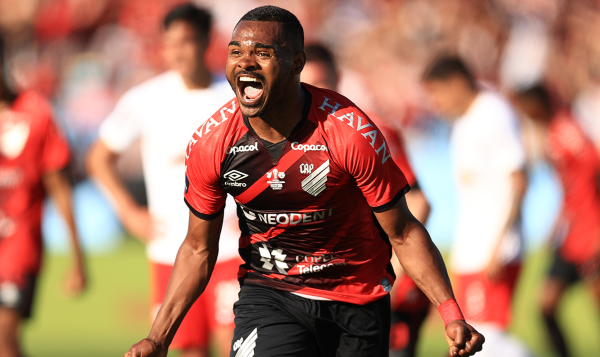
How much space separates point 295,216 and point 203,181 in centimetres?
45

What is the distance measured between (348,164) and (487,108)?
12.3 feet

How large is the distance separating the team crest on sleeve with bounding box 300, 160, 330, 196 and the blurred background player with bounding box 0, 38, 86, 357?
11.0 ft

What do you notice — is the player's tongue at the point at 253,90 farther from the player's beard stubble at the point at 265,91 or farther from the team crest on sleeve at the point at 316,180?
the team crest on sleeve at the point at 316,180

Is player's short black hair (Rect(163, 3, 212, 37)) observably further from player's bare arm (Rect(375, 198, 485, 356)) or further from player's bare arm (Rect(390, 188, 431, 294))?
player's bare arm (Rect(375, 198, 485, 356))

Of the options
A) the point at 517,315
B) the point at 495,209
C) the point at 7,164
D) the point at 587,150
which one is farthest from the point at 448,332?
the point at 517,315

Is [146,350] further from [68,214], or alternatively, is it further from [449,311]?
[68,214]

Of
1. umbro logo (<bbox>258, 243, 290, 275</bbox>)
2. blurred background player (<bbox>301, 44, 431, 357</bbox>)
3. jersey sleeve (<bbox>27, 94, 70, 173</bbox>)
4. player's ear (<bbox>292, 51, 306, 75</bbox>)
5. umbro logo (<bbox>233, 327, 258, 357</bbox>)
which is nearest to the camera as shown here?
player's ear (<bbox>292, 51, 306, 75</bbox>)

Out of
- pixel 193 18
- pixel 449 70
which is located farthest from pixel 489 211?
pixel 193 18

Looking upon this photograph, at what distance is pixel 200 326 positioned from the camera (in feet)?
18.3

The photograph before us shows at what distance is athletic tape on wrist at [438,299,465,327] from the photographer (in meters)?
3.06

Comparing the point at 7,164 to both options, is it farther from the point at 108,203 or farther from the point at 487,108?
the point at 108,203

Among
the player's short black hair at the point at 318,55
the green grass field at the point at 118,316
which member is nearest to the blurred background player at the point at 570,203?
the green grass field at the point at 118,316

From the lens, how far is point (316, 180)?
3.26m

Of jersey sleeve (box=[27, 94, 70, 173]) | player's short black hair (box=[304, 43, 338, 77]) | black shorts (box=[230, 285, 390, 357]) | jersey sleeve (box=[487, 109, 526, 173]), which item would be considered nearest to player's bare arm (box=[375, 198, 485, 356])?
black shorts (box=[230, 285, 390, 357])
